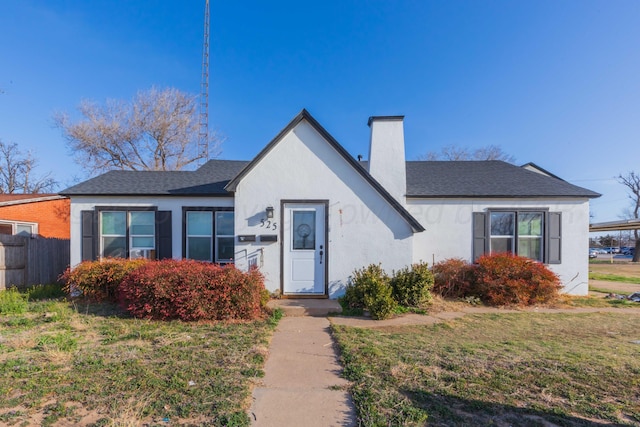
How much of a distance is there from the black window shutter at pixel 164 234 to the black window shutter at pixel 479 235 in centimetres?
931

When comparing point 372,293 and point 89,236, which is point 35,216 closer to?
point 89,236

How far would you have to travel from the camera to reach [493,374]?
3.82 metres

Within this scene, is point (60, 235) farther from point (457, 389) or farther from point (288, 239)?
point (457, 389)

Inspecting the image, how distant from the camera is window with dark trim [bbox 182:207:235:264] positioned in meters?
9.12

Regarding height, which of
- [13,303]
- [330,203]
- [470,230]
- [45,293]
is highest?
[330,203]

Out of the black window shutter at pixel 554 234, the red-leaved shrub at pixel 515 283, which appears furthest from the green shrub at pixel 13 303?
the black window shutter at pixel 554 234

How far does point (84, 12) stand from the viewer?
1247 cm

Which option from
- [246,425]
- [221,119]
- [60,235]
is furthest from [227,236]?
[221,119]

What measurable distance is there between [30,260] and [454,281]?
1347cm

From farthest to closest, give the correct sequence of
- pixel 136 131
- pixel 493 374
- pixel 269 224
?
pixel 136 131 → pixel 269 224 → pixel 493 374

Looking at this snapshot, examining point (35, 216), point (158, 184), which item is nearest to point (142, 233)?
point (158, 184)

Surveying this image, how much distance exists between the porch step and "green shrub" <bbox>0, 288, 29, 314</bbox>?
5.80 meters

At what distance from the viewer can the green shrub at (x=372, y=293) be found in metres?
6.49

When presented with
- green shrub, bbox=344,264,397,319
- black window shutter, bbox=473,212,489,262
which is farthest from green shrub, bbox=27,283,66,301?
black window shutter, bbox=473,212,489,262
